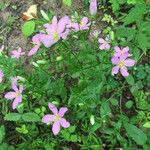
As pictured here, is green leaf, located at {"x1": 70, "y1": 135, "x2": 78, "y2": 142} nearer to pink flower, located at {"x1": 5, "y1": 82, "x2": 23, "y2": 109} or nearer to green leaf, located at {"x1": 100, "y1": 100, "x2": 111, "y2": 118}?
green leaf, located at {"x1": 100, "y1": 100, "x2": 111, "y2": 118}

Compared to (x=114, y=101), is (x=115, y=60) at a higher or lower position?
higher

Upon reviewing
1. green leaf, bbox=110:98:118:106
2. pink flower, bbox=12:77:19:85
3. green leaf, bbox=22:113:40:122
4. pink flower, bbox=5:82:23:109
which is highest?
pink flower, bbox=12:77:19:85

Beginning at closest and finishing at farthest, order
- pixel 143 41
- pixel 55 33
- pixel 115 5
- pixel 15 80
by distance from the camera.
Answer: pixel 55 33
pixel 143 41
pixel 15 80
pixel 115 5

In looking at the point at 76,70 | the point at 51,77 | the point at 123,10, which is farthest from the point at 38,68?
the point at 123,10

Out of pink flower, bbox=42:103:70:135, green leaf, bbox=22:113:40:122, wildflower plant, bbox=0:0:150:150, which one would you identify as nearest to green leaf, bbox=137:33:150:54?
wildflower plant, bbox=0:0:150:150

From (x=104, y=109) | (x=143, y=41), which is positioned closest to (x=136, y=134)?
(x=104, y=109)

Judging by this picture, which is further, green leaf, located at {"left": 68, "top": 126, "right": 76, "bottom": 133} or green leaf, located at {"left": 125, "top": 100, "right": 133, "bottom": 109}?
green leaf, located at {"left": 125, "top": 100, "right": 133, "bottom": 109}

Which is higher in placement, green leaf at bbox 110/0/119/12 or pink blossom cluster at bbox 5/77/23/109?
green leaf at bbox 110/0/119/12

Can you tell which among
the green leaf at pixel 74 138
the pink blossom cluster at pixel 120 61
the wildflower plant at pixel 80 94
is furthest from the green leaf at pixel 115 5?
the green leaf at pixel 74 138

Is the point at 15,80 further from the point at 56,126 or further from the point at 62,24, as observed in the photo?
the point at 62,24

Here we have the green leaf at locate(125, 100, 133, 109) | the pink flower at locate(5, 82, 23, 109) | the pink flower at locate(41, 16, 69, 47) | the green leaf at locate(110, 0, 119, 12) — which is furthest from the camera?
the green leaf at locate(110, 0, 119, 12)
